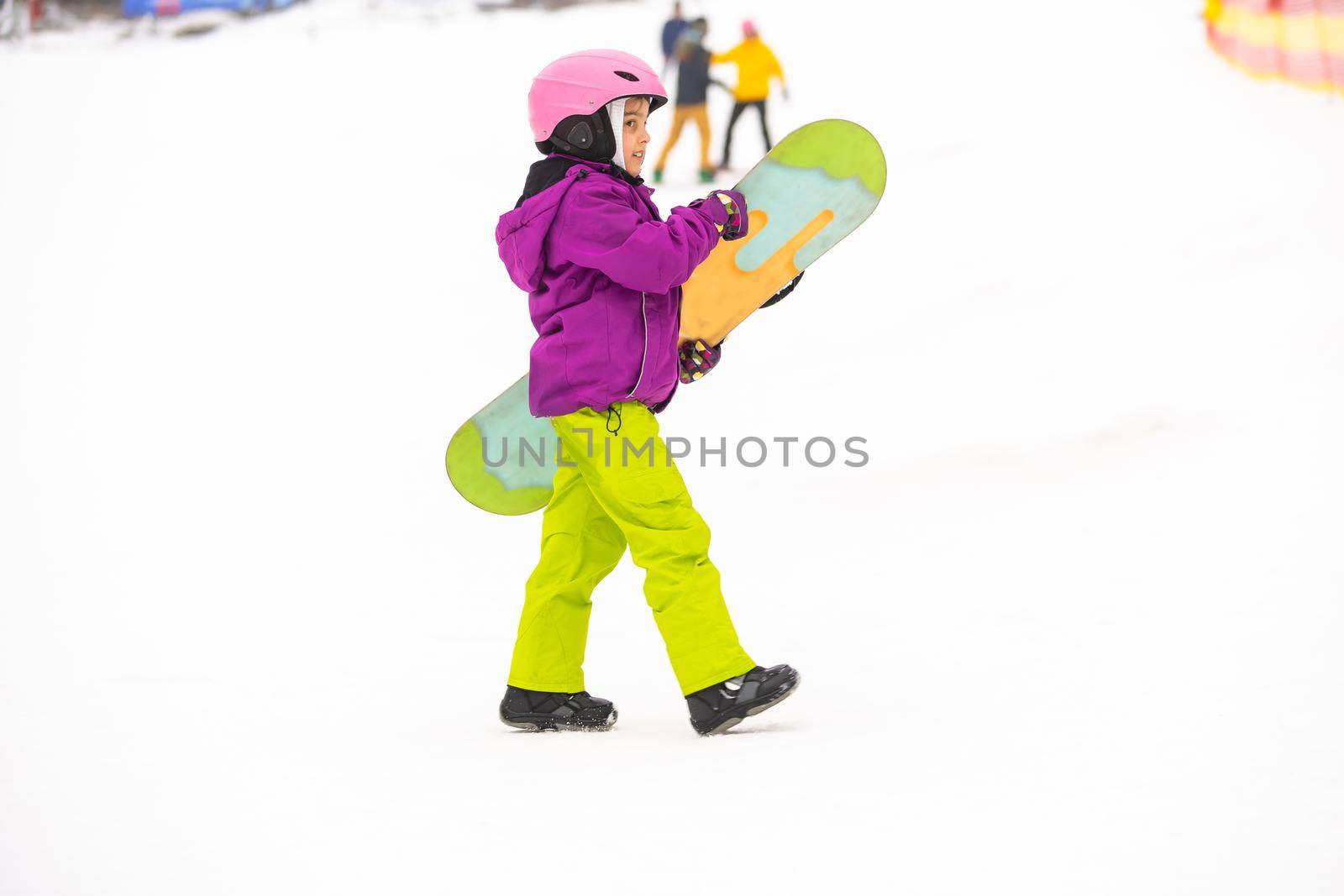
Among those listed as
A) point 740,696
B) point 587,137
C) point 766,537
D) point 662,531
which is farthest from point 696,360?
point 766,537

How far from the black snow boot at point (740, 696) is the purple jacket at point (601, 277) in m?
0.69

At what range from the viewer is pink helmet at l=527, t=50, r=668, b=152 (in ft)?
9.64

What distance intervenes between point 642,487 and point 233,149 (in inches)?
419

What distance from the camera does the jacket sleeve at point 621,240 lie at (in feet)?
9.24

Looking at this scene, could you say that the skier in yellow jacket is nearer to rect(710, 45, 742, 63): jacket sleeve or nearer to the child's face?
rect(710, 45, 742, 63): jacket sleeve

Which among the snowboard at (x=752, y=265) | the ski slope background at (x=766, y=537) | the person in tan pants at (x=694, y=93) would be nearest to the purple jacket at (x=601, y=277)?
the snowboard at (x=752, y=265)

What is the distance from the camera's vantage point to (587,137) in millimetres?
2951

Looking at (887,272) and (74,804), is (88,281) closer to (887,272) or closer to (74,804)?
(887,272)

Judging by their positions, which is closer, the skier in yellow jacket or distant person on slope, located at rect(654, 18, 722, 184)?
the skier in yellow jacket

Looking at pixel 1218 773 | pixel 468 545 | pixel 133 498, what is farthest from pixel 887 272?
pixel 1218 773

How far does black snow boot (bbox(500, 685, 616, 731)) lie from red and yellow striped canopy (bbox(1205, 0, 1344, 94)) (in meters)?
8.33

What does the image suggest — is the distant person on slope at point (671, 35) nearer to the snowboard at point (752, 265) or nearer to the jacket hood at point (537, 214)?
the snowboard at point (752, 265)

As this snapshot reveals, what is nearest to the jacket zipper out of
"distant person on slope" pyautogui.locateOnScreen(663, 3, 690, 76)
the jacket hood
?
the jacket hood

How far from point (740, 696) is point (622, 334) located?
86 cm
